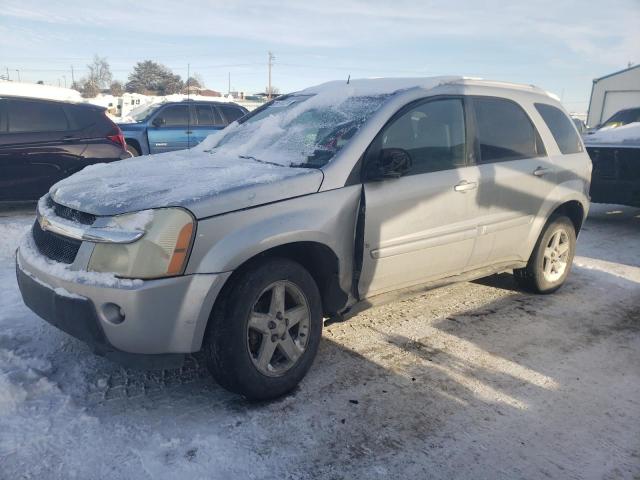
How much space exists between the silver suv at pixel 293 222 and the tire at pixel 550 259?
0.02 meters

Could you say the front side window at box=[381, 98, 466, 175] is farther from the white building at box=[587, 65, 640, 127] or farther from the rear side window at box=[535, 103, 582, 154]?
the white building at box=[587, 65, 640, 127]

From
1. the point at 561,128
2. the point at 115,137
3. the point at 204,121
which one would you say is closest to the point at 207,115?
the point at 204,121

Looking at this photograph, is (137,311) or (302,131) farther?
(302,131)

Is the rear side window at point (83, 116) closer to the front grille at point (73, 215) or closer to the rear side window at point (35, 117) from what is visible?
the rear side window at point (35, 117)

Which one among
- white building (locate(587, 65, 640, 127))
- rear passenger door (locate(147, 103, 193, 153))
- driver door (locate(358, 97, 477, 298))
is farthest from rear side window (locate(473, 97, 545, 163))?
white building (locate(587, 65, 640, 127))

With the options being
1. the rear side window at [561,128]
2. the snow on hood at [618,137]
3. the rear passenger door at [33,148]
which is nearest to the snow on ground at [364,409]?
the rear side window at [561,128]

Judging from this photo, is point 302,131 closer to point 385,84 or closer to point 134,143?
point 385,84

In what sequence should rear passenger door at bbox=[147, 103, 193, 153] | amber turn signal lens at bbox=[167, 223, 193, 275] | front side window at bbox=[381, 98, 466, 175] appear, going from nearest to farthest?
amber turn signal lens at bbox=[167, 223, 193, 275]
front side window at bbox=[381, 98, 466, 175]
rear passenger door at bbox=[147, 103, 193, 153]

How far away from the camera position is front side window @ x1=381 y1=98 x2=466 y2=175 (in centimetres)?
350

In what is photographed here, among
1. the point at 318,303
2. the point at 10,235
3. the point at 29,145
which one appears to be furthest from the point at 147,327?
the point at 29,145

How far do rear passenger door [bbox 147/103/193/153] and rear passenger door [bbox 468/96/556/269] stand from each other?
8998 mm

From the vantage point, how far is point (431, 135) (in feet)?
12.1

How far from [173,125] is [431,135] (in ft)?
31.0

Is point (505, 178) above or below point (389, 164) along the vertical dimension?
below
